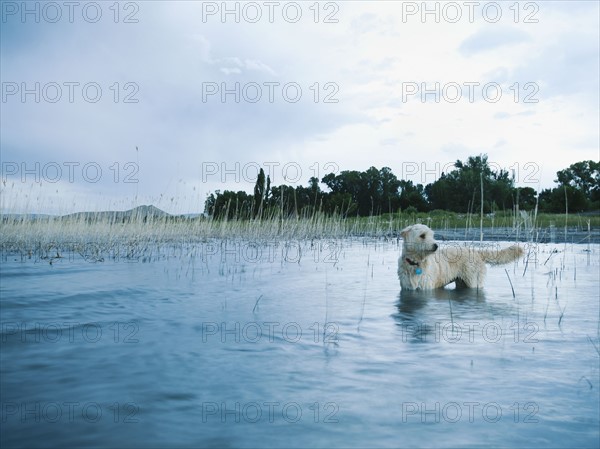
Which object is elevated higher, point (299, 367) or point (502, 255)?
point (502, 255)

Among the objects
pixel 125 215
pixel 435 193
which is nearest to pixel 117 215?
pixel 125 215

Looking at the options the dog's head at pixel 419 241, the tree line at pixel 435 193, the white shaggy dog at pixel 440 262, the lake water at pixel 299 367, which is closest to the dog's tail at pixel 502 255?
the white shaggy dog at pixel 440 262

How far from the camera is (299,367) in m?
4.27

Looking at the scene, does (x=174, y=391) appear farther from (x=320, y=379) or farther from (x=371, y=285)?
(x=371, y=285)

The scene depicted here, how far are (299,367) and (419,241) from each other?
3.85m

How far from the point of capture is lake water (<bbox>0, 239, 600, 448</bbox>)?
10.3 ft

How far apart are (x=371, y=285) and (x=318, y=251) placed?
750 centimetres

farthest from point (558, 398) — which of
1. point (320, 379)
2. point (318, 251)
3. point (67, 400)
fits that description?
point (318, 251)

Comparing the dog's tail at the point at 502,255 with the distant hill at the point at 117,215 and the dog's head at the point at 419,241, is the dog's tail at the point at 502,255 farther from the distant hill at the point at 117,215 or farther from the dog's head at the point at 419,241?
the distant hill at the point at 117,215

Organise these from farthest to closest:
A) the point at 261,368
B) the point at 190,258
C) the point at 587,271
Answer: the point at 190,258 < the point at 587,271 < the point at 261,368

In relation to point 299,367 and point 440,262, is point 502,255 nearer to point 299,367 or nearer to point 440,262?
point 440,262

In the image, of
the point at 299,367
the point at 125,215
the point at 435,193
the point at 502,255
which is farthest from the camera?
the point at 435,193

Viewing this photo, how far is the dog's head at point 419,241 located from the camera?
24.2 ft

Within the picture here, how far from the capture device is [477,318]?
247 inches
